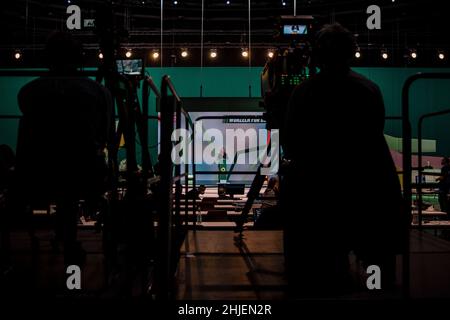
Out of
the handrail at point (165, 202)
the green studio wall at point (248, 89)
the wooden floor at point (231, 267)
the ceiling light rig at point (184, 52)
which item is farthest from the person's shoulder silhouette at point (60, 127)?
the ceiling light rig at point (184, 52)

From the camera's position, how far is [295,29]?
253 centimetres

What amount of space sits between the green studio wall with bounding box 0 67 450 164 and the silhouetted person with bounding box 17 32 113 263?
8402 mm

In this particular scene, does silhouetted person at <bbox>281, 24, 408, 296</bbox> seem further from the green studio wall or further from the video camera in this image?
the green studio wall

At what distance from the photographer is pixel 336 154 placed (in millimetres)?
1604

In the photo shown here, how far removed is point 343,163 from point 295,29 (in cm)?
122

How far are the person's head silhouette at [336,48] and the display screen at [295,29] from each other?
86 cm

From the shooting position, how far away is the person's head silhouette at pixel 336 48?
1.65 metres

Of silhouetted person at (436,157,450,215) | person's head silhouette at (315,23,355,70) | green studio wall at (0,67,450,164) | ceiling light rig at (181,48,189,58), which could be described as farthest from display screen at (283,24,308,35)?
ceiling light rig at (181,48,189,58)

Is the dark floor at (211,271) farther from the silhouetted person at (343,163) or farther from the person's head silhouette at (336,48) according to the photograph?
the person's head silhouette at (336,48)

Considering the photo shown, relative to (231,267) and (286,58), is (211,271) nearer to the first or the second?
(231,267)

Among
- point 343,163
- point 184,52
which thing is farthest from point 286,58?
point 184,52

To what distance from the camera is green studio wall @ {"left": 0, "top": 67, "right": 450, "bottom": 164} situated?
10.3 meters
